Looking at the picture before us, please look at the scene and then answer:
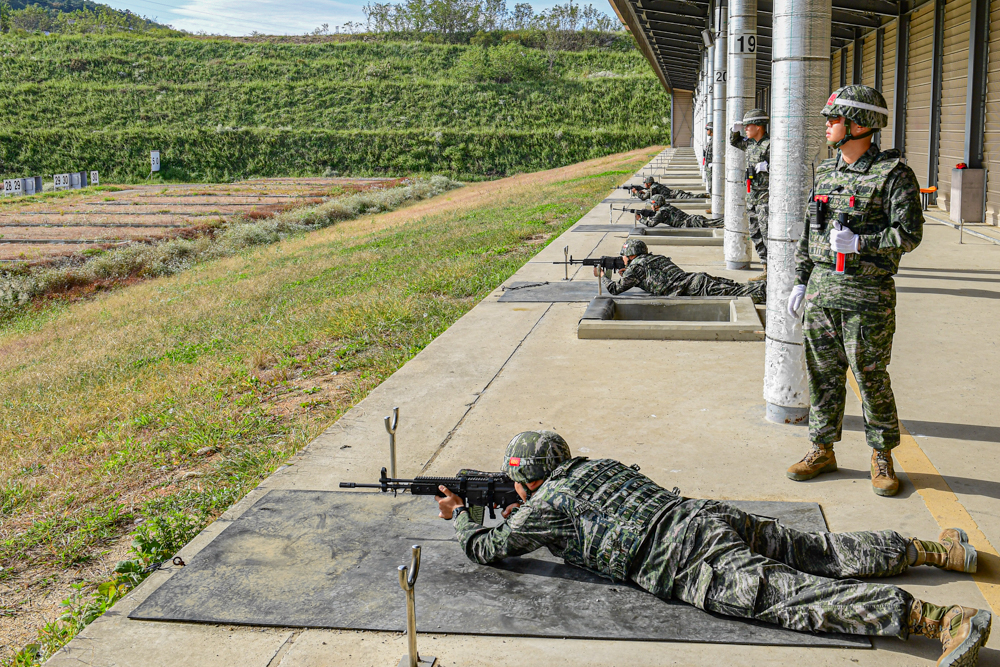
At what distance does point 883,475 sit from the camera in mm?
4723

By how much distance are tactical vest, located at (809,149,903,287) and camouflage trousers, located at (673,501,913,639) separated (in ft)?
4.86

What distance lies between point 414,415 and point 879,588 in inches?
146

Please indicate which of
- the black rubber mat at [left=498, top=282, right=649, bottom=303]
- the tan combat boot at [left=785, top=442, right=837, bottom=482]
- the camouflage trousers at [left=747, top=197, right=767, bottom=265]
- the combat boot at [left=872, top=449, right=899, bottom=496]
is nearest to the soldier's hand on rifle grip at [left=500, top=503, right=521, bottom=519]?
the tan combat boot at [left=785, top=442, right=837, bottom=482]

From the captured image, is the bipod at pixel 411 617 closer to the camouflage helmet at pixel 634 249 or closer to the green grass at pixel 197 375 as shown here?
the green grass at pixel 197 375

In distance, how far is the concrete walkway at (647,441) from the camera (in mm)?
3426

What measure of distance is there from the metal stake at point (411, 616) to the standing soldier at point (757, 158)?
770 cm

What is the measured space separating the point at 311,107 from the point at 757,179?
230 ft

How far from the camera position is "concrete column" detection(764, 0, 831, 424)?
5.48 metres

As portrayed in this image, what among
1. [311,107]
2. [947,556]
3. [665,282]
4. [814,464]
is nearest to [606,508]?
[947,556]

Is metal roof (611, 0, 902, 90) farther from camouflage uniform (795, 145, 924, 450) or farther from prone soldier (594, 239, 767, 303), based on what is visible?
camouflage uniform (795, 145, 924, 450)

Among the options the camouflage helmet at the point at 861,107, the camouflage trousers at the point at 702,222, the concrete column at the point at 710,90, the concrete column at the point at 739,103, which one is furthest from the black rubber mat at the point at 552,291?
the concrete column at the point at 710,90

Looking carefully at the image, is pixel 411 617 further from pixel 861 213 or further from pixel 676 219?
pixel 676 219

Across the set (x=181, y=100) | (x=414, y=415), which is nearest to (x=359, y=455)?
(x=414, y=415)

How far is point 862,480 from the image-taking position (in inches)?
195
